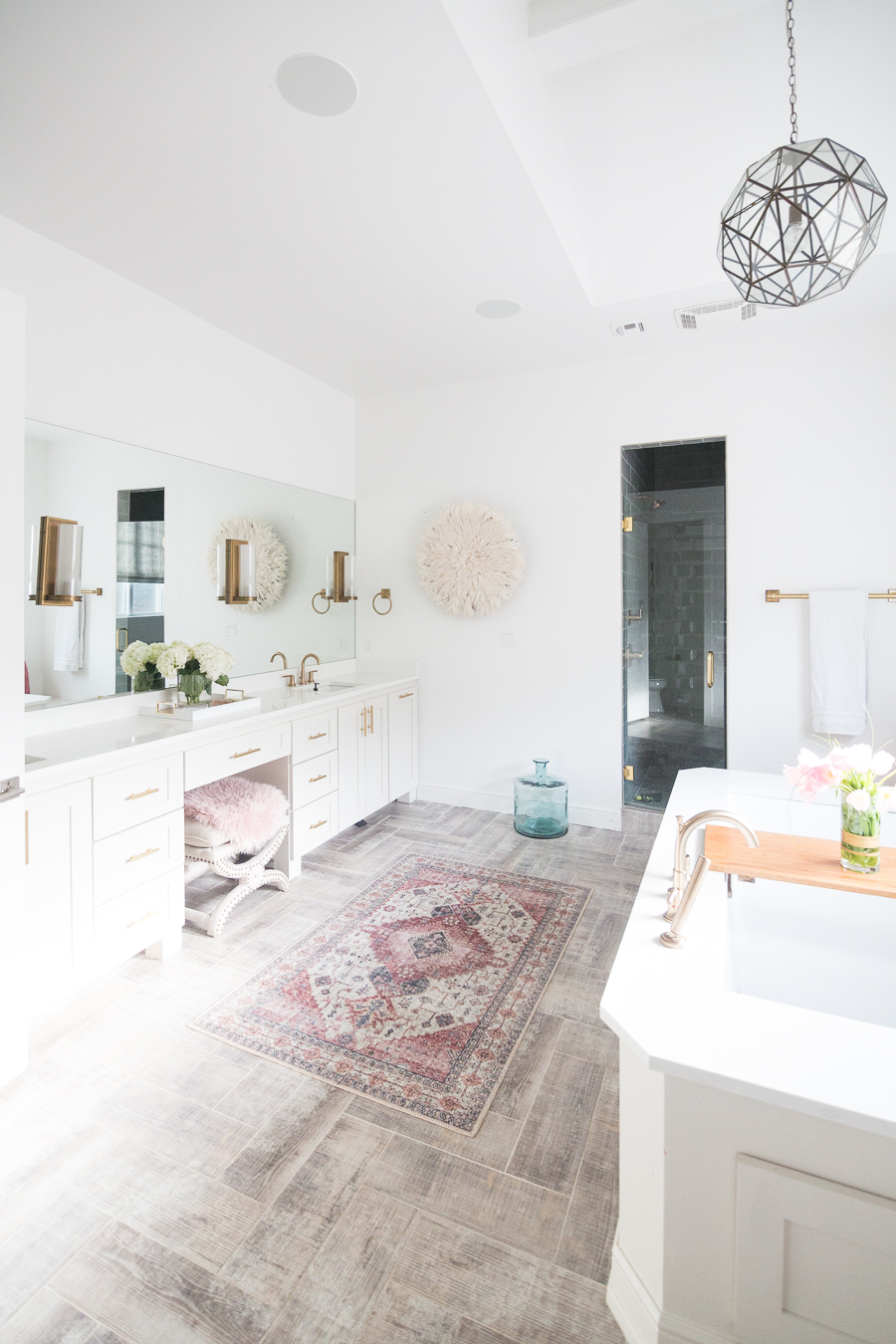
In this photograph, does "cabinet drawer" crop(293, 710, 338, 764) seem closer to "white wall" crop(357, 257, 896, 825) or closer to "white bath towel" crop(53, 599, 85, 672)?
"white bath towel" crop(53, 599, 85, 672)

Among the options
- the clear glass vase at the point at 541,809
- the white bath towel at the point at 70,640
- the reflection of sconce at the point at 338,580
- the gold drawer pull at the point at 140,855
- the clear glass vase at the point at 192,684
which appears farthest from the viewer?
the reflection of sconce at the point at 338,580

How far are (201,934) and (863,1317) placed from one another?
2.33 metres

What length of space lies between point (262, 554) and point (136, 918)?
201 centimetres

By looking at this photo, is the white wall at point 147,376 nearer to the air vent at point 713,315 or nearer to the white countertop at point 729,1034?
the air vent at point 713,315

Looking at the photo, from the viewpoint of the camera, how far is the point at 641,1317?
1193 mm

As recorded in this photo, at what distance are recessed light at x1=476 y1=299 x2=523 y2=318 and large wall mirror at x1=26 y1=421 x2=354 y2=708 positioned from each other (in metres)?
1.46

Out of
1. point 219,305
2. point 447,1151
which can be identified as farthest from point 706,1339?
point 219,305

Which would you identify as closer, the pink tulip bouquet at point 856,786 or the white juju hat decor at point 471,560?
the pink tulip bouquet at point 856,786

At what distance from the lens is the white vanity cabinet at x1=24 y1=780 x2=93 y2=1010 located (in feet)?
6.57

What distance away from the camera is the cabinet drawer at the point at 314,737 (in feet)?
10.5

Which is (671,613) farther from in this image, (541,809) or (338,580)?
(338,580)

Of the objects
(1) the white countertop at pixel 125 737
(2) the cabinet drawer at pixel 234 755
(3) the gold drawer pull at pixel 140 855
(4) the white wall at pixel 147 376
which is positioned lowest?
(3) the gold drawer pull at pixel 140 855

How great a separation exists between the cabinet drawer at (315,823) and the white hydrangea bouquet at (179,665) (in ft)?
2.46

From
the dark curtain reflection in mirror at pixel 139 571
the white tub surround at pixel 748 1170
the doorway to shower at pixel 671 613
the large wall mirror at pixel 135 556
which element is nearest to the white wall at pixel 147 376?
the large wall mirror at pixel 135 556
